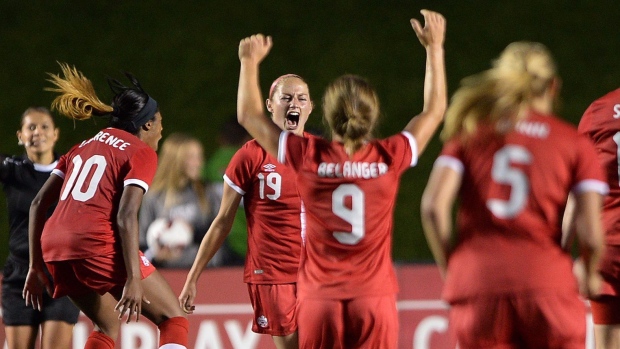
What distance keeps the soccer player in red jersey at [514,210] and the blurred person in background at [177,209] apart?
391 cm

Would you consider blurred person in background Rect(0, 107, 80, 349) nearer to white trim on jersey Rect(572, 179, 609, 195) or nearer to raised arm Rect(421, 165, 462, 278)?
raised arm Rect(421, 165, 462, 278)

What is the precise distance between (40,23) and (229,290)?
15.9 ft

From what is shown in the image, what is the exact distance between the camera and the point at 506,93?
289cm

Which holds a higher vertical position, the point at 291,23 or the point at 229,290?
the point at 291,23

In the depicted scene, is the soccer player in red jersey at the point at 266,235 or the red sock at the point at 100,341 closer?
the red sock at the point at 100,341

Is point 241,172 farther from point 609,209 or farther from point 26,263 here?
point 609,209

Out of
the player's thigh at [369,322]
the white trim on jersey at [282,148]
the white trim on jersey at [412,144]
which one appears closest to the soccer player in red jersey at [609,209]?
the white trim on jersey at [412,144]

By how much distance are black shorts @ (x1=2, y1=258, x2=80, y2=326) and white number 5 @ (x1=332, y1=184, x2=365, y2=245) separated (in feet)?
7.87

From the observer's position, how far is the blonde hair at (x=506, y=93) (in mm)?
2885

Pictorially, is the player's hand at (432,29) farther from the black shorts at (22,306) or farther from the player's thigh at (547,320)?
the black shorts at (22,306)

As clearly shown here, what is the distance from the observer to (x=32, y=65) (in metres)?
9.76

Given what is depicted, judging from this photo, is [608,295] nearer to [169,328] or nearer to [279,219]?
[279,219]

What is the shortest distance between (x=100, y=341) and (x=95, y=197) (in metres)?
0.69

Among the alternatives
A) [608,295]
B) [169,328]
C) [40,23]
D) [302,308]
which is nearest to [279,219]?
[169,328]
